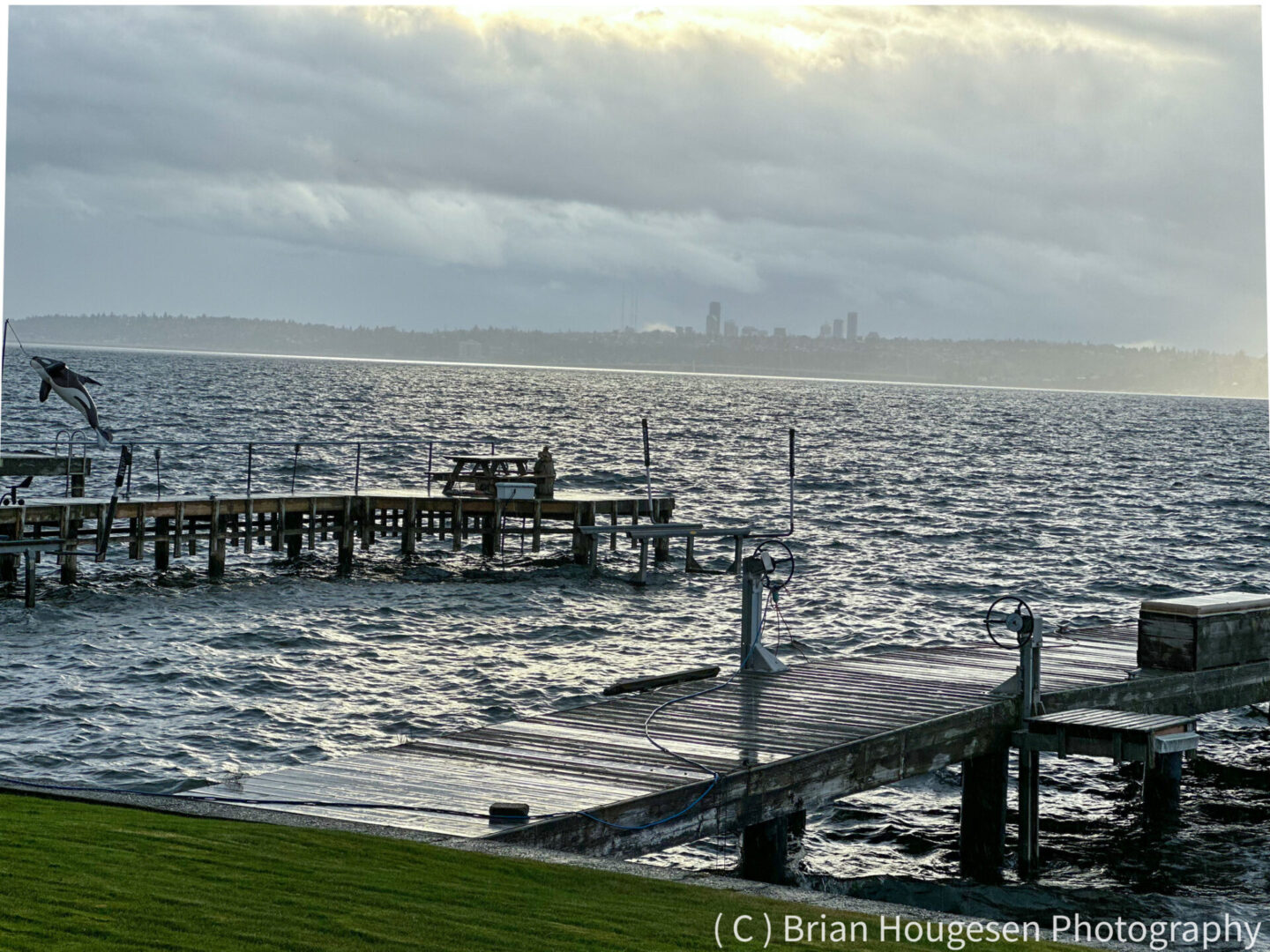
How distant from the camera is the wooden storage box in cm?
1570

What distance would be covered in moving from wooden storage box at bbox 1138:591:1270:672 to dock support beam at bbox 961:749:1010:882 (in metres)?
3.10

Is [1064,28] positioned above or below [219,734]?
above

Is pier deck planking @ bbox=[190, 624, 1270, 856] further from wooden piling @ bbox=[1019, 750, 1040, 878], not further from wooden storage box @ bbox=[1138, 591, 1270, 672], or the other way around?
wooden piling @ bbox=[1019, 750, 1040, 878]

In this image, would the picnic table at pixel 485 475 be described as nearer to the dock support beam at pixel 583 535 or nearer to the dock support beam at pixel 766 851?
the dock support beam at pixel 583 535

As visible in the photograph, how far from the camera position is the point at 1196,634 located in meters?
15.7

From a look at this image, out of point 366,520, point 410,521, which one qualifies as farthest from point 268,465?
point 366,520

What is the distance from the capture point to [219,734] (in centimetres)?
1748

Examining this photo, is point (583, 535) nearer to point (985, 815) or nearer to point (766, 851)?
point (985, 815)

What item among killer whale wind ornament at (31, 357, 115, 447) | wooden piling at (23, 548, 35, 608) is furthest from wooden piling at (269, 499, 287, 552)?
wooden piling at (23, 548, 35, 608)

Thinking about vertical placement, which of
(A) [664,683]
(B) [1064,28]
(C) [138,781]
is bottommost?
(C) [138,781]

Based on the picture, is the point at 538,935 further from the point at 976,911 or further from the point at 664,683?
the point at 664,683

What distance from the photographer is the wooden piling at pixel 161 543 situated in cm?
2964

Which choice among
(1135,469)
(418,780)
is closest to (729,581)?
(418,780)

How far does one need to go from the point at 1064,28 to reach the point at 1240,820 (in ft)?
180
